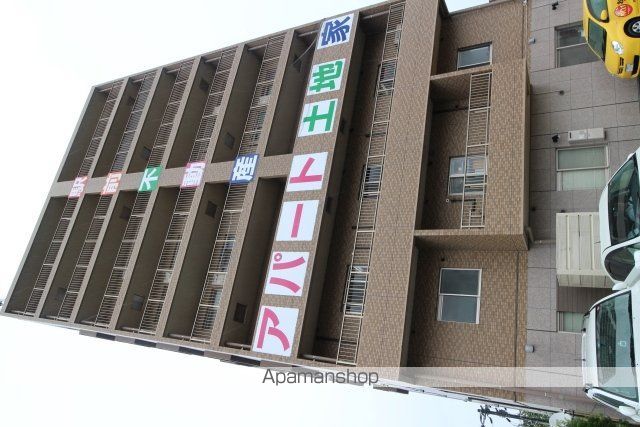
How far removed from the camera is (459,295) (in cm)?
1298

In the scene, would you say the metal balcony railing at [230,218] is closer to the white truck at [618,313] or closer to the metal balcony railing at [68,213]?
the metal balcony railing at [68,213]

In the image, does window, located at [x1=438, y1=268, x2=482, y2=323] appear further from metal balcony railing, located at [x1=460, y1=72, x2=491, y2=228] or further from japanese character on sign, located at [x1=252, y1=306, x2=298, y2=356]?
japanese character on sign, located at [x1=252, y1=306, x2=298, y2=356]

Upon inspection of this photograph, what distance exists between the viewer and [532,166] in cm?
1327

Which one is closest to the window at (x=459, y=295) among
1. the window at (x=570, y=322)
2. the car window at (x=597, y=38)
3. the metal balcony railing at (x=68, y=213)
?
the window at (x=570, y=322)

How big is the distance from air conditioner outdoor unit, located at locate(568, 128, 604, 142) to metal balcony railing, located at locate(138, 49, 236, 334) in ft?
45.6

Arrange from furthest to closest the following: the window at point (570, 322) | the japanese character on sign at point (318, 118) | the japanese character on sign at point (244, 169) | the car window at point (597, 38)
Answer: the japanese character on sign at point (244, 169) → the japanese character on sign at point (318, 118) → the car window at point (597, 38) → the window at point (570, 322)

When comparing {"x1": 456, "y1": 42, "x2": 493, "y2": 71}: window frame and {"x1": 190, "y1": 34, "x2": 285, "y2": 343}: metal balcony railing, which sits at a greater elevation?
{"x1": 456, "y1": 42, "x2": 493, "y2": 71}: window frame

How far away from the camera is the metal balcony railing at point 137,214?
18984 millimetres

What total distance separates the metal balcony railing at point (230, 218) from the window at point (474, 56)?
25.5ft

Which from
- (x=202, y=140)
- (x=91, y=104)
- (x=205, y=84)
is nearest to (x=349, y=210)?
(x=202, y=140)

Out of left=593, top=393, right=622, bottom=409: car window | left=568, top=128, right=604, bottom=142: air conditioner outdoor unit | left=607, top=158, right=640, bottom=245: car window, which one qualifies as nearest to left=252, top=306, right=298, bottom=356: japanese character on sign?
left=593, top=393, right=622, bottom=409: car window

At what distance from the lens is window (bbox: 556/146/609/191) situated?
12461 mm

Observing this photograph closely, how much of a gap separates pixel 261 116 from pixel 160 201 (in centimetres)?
588

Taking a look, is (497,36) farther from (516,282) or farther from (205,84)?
(205,84)
